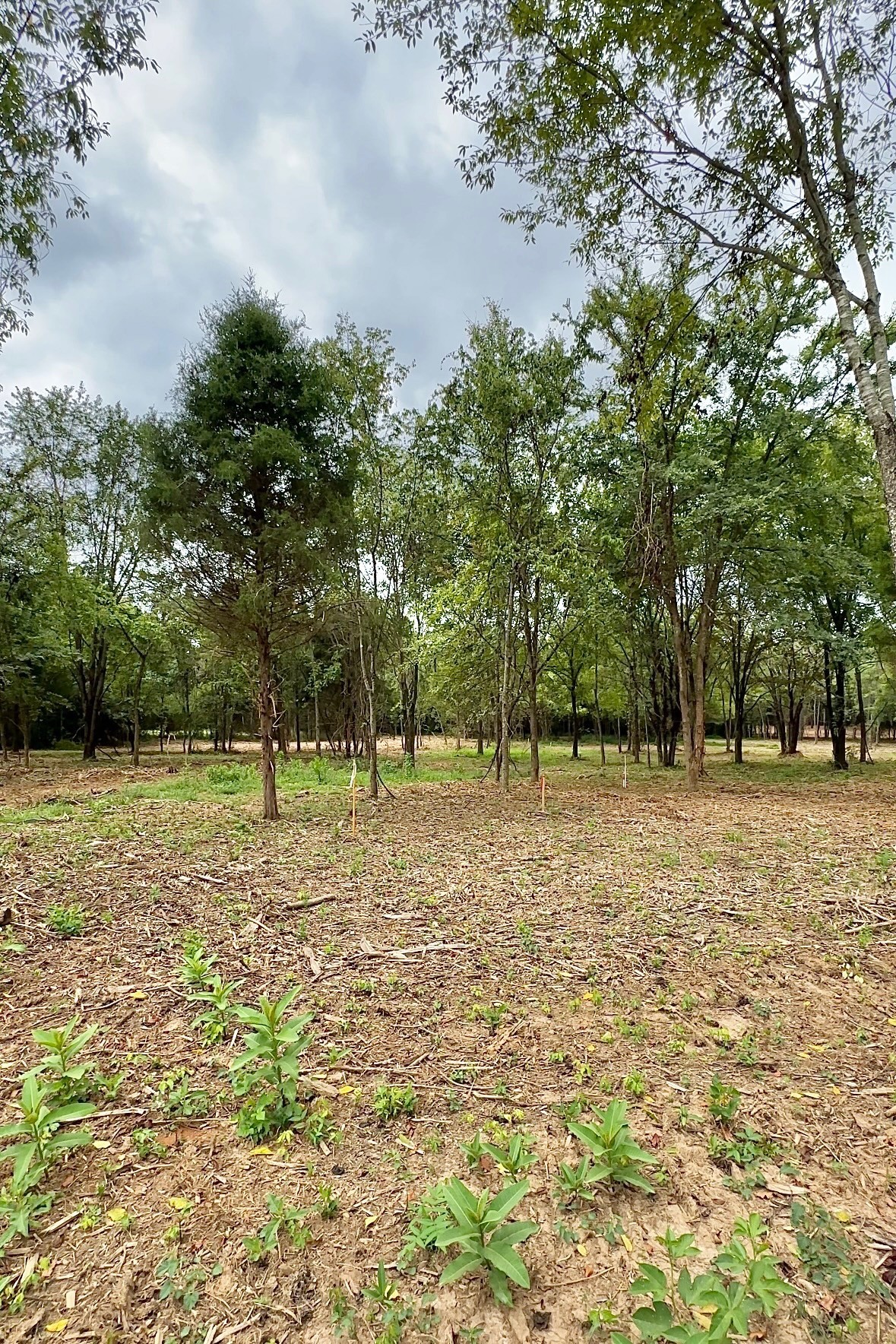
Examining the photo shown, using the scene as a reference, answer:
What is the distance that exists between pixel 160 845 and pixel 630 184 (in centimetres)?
800

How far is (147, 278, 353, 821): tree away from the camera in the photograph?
7527mm

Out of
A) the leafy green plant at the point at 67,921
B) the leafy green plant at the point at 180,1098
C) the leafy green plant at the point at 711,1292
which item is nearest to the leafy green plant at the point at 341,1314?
the leafy green plant at the point at 711,1292

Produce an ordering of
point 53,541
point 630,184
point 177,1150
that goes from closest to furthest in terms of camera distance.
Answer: point 177,1150
point 630,184
point 53,541

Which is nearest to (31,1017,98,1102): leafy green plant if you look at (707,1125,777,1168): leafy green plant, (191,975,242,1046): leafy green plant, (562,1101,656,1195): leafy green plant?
(191,975,242,1046): leafy green plant

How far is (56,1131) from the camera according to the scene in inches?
90.3

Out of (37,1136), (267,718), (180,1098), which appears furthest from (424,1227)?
(267,718)

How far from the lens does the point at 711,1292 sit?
147 centimetres

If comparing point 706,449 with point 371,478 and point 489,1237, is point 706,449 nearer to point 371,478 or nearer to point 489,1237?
point 371,478

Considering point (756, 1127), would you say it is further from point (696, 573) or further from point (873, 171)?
point (696, 573)

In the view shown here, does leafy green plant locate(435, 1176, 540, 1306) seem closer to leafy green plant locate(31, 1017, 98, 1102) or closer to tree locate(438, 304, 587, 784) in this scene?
leafy green plant locate(31, 1017, 98, 1102)

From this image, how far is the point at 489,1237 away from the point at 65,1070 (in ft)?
6.26

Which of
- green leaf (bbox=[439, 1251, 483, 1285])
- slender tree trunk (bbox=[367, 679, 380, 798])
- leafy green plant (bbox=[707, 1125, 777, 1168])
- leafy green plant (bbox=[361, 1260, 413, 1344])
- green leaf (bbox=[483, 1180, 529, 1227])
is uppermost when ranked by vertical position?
slender tree trunk (bbox=[367, 679, 380, 798])

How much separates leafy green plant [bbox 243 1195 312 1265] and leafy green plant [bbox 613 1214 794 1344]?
99 centimetres

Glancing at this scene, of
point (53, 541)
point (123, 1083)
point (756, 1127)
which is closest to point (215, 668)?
point (53, 541)
